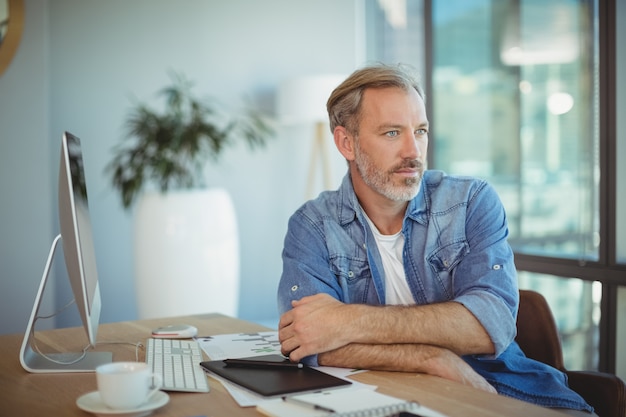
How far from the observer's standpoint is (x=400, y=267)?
1.85 m

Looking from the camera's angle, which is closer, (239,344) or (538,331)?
(239,344)

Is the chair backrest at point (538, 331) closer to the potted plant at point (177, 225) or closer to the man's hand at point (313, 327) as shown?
the man's hand at point (313, 327)

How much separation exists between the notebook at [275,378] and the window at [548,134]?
2107 mm

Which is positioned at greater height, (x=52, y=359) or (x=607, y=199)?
(x=607, y=199)

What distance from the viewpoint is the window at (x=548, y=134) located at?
9.95ft

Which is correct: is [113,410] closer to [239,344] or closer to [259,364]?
[259,364]

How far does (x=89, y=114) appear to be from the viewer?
4441 millimetres

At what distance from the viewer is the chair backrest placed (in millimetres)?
1846

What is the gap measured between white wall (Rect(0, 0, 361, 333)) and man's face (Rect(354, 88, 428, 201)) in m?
2.60

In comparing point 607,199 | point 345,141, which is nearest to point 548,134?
point 607,199

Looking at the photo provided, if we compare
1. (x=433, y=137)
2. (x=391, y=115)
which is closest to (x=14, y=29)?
(x=433, y=137)

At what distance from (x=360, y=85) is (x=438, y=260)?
55 centimetres

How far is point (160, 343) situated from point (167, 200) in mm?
2316

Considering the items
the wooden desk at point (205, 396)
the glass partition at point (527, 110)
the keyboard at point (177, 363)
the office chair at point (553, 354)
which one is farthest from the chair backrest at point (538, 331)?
the glass partition at point (527, 110)
